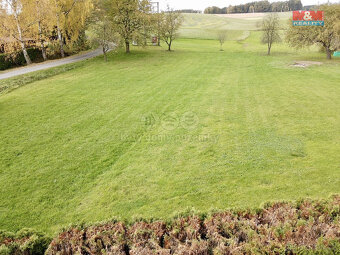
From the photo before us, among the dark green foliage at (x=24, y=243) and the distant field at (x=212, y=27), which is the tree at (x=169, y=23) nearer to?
the distant field at (x=212, y=27)

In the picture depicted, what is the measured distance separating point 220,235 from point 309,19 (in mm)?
40384

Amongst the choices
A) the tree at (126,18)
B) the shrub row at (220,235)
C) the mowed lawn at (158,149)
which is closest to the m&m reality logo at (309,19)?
the mowed lawn at (158,149)

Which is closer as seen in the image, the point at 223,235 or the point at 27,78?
the point at 223,235

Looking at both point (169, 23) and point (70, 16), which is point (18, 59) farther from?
point (169, 23)

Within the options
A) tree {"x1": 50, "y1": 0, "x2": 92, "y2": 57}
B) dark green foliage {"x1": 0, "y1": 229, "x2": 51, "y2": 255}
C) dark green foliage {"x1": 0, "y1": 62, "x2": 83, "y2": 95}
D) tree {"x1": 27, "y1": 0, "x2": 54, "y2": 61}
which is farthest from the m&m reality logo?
dark green foliage {"x1": 0, "y1": 229, "x2": 51, "y2": 255}

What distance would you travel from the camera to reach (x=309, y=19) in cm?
3509

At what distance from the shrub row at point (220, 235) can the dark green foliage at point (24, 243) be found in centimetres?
7

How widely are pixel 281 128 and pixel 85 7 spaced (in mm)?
31065

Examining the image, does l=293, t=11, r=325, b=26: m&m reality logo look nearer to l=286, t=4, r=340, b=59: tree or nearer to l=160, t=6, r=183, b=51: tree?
l=286, t=4, r=340, b=59: tree

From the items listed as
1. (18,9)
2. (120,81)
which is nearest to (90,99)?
(120,81)

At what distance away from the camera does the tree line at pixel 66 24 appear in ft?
88.3

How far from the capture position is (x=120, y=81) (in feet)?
71.6

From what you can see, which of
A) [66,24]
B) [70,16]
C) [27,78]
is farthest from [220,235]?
[70,16]

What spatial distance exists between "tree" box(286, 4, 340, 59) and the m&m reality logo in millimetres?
624
